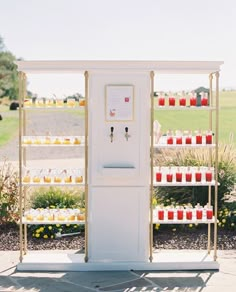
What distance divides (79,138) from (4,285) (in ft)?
5.38

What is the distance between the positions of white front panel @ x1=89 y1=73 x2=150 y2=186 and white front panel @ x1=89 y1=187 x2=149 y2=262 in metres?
0.14

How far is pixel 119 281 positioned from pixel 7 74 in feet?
114

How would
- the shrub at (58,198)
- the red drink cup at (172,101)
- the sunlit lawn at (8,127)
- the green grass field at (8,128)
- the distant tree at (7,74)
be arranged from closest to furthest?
the red drink cup at (172,101) → the shrub at (58,198) → the green grass field at (8,128) → the sunlit lawn at (8,127) → the distant tree at (7,74)

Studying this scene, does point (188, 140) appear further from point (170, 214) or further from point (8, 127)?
point (8, 127)

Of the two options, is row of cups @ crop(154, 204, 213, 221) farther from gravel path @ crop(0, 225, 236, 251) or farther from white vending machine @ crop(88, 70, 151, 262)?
gravel path @ crop(0, 225, 236, 251)

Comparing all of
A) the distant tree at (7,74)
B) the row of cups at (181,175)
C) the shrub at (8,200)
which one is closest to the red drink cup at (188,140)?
the row of cups at (181,175)

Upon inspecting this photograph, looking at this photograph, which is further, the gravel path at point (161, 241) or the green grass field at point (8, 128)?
the green grass field at point (8, 128)

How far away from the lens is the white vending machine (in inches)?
236

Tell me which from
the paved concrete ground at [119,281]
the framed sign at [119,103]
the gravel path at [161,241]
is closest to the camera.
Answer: the paved concrete ground at [119,281]

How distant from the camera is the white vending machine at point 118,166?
5.99 meters

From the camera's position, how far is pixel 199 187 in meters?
7.88

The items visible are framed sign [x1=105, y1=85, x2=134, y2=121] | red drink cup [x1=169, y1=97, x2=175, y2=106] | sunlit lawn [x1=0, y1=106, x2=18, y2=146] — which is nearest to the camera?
framed sign [x1=105, y1=85, x2=134, y2=121]

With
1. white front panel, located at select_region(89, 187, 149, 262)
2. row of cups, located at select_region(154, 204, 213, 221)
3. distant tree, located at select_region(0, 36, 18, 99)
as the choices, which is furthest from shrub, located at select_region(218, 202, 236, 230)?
distant tree, located at select_region(0, 36, 18, 99)

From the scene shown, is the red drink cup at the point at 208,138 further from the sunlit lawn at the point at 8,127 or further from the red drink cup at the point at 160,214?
the sunlit lawn at the point at 8,127
